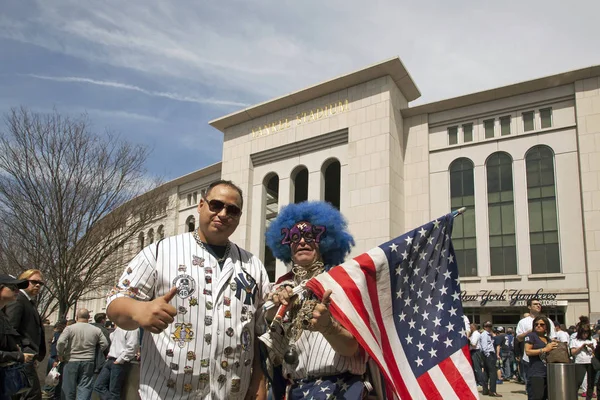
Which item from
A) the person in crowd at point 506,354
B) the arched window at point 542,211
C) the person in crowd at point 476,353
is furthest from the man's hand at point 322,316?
the arched window at point 542,211

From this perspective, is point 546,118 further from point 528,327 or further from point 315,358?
A: point 315,358

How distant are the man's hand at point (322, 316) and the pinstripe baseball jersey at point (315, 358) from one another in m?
0.36

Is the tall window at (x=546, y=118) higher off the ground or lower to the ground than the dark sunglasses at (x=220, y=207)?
higher

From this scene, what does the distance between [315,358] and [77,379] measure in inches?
298

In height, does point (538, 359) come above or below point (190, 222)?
below

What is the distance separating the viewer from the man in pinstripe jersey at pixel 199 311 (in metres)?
2.78

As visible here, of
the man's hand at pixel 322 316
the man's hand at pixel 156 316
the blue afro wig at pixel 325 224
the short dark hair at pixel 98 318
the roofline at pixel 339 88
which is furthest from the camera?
the roofline at pixel 339 88

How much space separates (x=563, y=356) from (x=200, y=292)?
7877mm

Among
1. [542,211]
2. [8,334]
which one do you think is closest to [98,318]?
[8,334]

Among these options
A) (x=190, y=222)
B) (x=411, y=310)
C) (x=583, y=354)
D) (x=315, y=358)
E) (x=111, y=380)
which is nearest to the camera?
(x=315, y=358)

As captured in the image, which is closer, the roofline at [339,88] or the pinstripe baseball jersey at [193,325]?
the pinstripe baseball jersey at [193,325]

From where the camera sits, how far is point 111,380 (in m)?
9.10

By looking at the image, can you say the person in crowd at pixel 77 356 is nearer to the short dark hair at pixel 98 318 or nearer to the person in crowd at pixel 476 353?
the short dark hair at pixel 98 318

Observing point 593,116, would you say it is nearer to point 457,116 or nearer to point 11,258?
point 457,116
